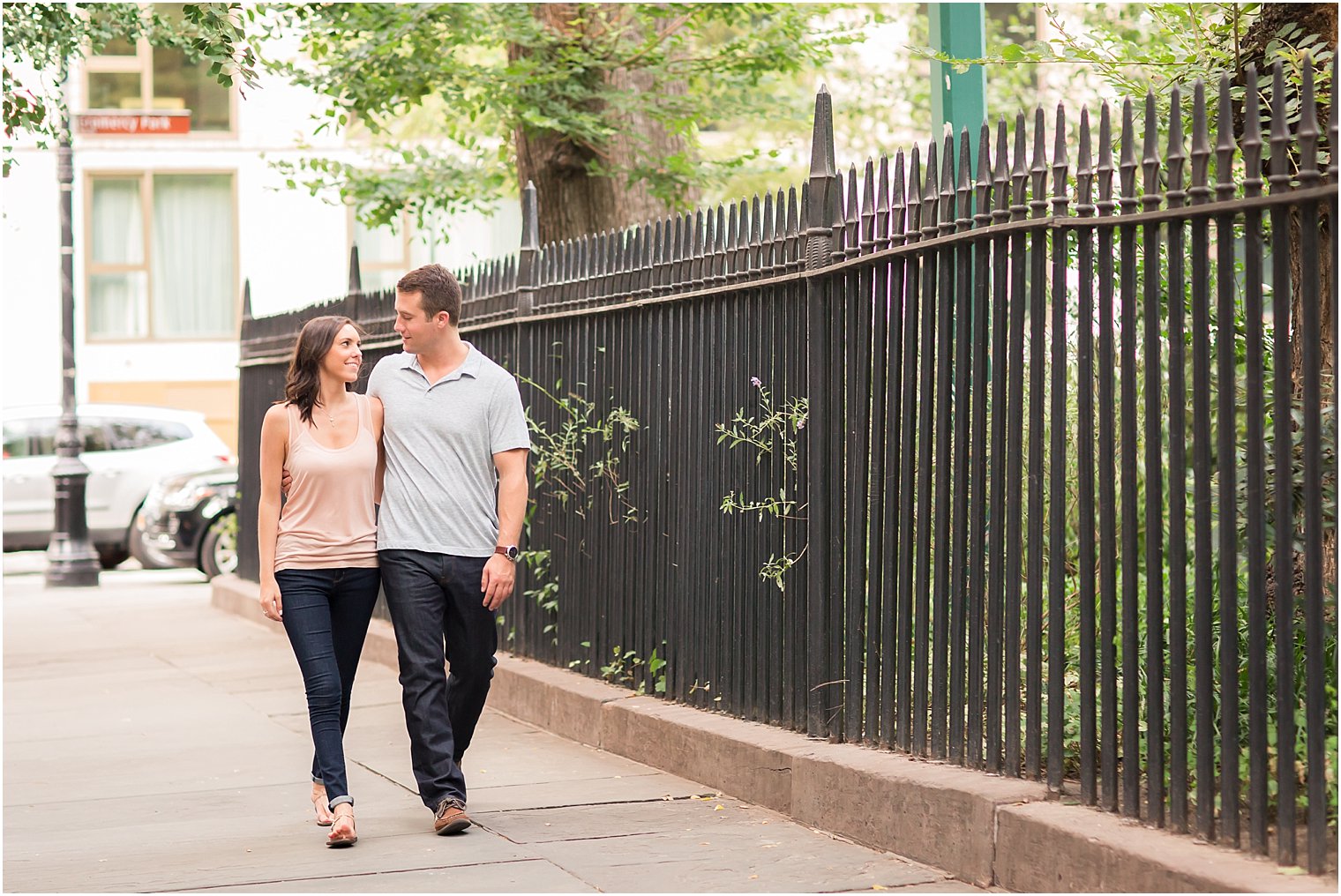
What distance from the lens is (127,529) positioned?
63.5 feet

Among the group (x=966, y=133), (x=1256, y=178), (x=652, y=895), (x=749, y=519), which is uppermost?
(x=966, y=133)

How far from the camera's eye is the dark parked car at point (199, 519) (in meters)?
17.8

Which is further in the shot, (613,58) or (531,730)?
(613,58)

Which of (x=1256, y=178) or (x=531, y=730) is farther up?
(x=1256, y=178)

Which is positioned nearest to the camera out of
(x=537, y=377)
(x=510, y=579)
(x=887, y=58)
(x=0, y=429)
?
(x=510, y=579)

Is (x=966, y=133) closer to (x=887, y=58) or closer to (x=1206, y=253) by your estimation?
(x=1206, y=253)

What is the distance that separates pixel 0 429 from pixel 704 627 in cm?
1442

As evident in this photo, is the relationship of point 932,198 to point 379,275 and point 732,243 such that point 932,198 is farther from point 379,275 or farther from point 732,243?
point 379,275

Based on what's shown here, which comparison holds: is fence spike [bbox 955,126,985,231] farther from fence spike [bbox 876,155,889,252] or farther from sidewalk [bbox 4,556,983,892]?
sidewalk [bbox 4,556,983,892]

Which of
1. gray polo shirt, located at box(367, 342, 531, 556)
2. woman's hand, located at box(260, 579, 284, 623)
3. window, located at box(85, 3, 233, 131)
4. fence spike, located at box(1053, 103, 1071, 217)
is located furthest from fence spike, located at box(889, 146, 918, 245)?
window, located at box(85, 3, 233, 131)

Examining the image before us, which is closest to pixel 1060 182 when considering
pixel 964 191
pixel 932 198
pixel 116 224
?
pixel 964 191

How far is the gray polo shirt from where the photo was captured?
232 inches

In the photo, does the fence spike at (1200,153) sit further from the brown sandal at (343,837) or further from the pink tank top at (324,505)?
the brown sandal at (343,837)

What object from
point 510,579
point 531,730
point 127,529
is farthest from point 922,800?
point 127,529
